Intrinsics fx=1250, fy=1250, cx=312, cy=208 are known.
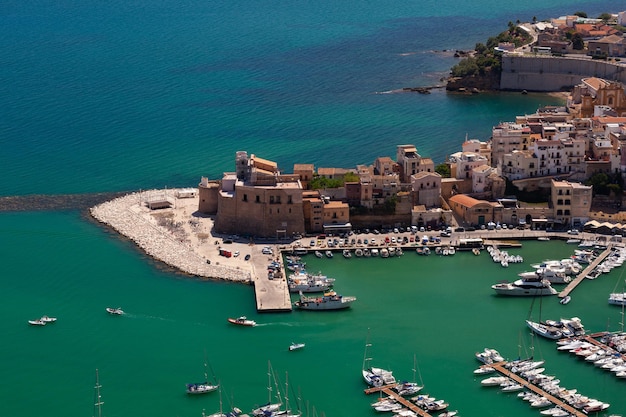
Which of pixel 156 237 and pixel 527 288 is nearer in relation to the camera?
pixel 527 288

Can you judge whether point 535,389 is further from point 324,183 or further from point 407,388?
point 324,183

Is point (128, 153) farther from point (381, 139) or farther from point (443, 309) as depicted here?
point (443, 309)

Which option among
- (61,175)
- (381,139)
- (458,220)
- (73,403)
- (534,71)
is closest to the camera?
(73,403)

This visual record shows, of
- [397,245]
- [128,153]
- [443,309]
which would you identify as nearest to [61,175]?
[128,153]

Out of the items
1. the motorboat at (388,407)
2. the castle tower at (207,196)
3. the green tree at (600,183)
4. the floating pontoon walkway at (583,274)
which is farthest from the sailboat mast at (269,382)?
the green tree at (600,183)

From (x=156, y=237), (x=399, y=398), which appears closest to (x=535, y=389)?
(x=399, y=398)

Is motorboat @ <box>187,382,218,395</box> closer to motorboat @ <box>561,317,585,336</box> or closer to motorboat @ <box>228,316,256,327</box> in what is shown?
motorboat @ <box>228,316,256,327</box>
